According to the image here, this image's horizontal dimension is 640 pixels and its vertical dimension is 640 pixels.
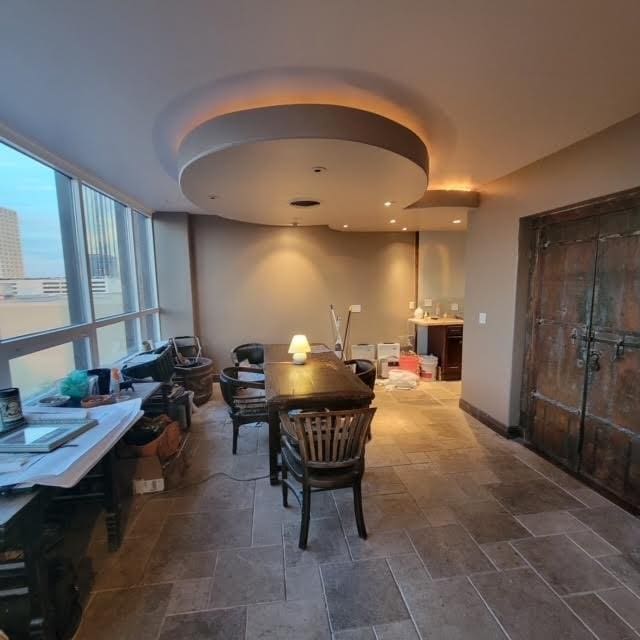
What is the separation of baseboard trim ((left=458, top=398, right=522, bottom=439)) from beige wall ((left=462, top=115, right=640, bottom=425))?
6 centimetres

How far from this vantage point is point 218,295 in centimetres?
523

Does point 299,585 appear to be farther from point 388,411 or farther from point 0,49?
point 0,49

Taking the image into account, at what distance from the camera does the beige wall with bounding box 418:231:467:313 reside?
5.73 meters

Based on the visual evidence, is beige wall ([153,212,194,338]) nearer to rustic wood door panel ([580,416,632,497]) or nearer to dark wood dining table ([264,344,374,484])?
dark wood dining table ([264,344,374,484])

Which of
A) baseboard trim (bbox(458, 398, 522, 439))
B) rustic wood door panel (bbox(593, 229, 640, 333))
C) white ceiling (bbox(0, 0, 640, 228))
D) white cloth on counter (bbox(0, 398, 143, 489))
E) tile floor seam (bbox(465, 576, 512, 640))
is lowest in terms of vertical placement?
tile floor seam (bbox(465, 576, 512, 640))

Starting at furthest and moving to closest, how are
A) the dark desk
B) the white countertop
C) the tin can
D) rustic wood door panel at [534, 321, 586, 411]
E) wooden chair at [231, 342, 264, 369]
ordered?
the white countertop < wooden chair at [231, 342, 264, 369] < rustic wood door panel at [534, 321, 586, 411] < the tin can < the dark desk

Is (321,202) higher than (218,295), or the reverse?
(321,202)

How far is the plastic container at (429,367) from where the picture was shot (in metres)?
5.40

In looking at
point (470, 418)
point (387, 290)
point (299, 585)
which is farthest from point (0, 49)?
point (387, 290)

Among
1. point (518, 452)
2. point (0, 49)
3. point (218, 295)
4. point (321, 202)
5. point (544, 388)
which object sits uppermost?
point (0, 49)

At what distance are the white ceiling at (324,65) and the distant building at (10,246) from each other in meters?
0.59

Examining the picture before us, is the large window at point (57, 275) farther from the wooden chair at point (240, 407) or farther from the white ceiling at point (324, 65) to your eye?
the wooden chair at point (240, 407)

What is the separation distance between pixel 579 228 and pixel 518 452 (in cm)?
204

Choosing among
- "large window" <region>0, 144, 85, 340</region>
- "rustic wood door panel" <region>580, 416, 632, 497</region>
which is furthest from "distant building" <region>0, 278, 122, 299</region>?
"rustic wood door panel" <region>580, 416, 632, 497</region>
